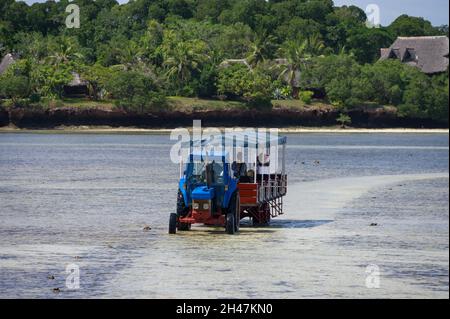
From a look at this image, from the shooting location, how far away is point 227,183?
28.4 meters

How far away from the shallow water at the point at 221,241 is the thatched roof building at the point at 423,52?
78.6 metres

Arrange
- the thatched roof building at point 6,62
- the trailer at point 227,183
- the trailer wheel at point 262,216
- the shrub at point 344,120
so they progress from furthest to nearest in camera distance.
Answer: the shrub at point 344,120 < the thatched roof building at point 6,62 < the trailer wheel at point 262,216 < the trailer at point 227,183

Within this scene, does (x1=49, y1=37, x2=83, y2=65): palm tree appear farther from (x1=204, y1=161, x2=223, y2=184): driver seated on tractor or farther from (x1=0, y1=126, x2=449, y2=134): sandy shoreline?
(x1=204, y1=161, x2=223, y2=184): driver seated on tractor

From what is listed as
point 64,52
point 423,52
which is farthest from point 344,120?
point 64,52

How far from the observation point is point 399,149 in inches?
3504

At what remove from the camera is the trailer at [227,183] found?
28.4m

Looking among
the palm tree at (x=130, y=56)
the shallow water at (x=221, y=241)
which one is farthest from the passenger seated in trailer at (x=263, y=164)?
the palm tree at (x=130, y=56)

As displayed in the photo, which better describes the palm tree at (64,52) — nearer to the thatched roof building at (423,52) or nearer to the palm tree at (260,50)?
the palm tree at (260,50)

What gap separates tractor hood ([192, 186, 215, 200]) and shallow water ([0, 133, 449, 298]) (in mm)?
1039

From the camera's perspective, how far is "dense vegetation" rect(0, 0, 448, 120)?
396 feet

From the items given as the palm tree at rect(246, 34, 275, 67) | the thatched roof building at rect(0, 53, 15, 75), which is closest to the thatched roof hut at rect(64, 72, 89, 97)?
the thatched roof building at rect(0, 53, 15, 75)

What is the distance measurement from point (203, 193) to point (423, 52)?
11393 centimetres
